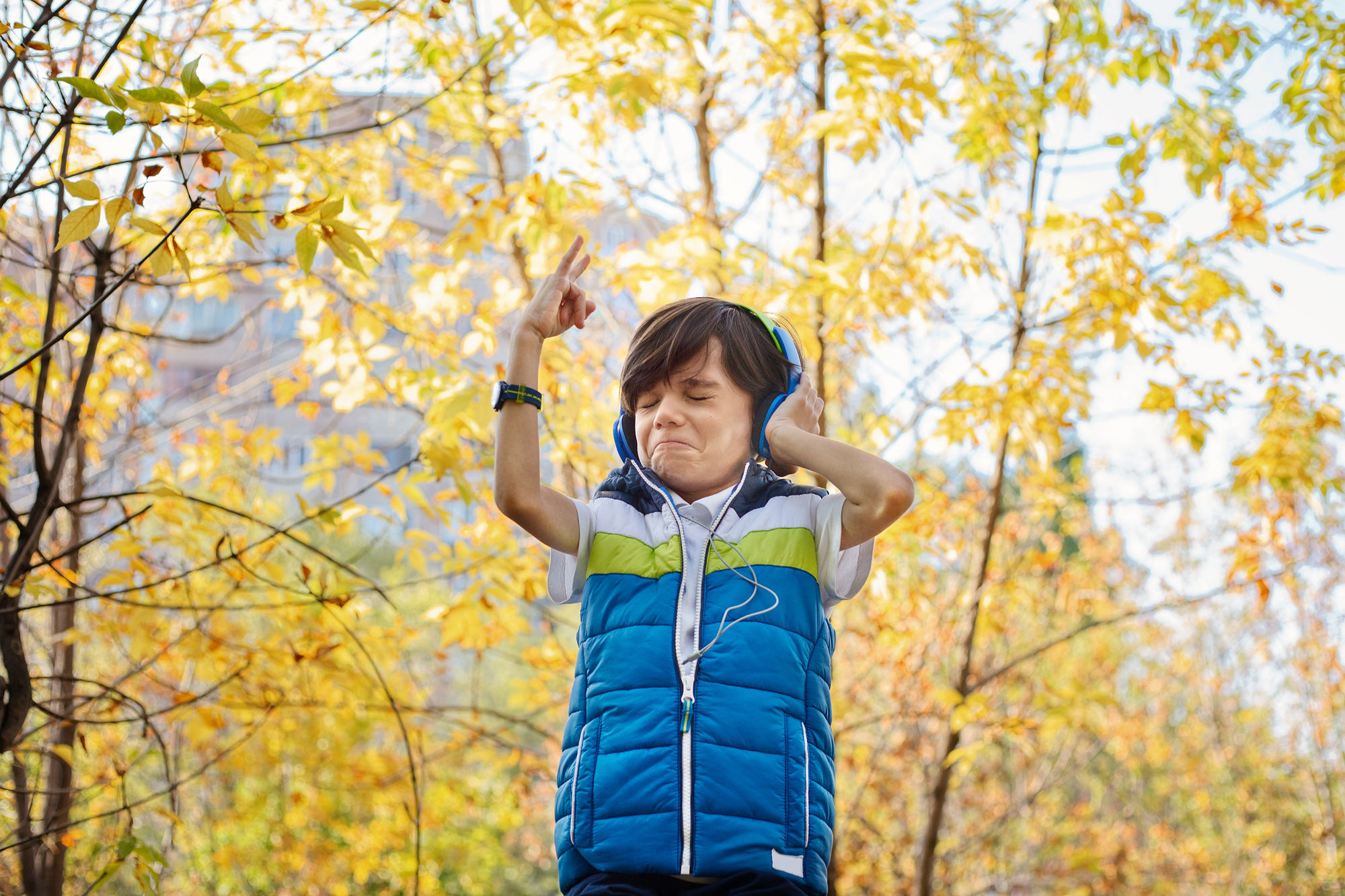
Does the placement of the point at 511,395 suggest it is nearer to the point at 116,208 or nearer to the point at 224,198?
the point at 224,198

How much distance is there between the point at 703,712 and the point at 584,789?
0.63 ft

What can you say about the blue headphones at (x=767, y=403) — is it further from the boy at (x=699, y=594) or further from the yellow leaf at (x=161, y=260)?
the yellow leaf at (x=161, y=260)

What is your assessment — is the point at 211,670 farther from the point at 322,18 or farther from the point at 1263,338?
the point at 1263,338

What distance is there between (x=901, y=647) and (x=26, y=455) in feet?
12.8

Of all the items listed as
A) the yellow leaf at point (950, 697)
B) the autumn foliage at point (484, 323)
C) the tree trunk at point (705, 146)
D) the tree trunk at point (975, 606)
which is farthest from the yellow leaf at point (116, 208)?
the tree trunk at point (975, 606)

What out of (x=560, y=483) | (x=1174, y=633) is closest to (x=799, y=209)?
(x=560, y=483)

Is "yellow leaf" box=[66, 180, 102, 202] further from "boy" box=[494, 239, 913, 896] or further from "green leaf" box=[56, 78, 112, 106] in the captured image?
"boy" box=[494, 239, 913, 896]

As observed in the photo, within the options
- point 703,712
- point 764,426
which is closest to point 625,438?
point 764,426

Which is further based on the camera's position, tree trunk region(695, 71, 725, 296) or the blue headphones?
tree trunk region(695, 71, 725, 296)

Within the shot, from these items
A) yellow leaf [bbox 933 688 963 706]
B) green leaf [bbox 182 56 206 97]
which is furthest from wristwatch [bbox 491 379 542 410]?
yellow leaf [bbox 933 688 963 706]

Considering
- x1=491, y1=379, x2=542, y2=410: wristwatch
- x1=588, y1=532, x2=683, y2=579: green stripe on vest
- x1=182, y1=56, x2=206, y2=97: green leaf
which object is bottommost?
x1=588, y1=532, x2=683, y2=579: green stripe on vest

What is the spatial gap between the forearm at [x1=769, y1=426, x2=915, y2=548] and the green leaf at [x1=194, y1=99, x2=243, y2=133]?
904 mm

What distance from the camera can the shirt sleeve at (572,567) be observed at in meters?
1.54

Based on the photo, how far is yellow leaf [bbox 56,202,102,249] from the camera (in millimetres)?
1310
